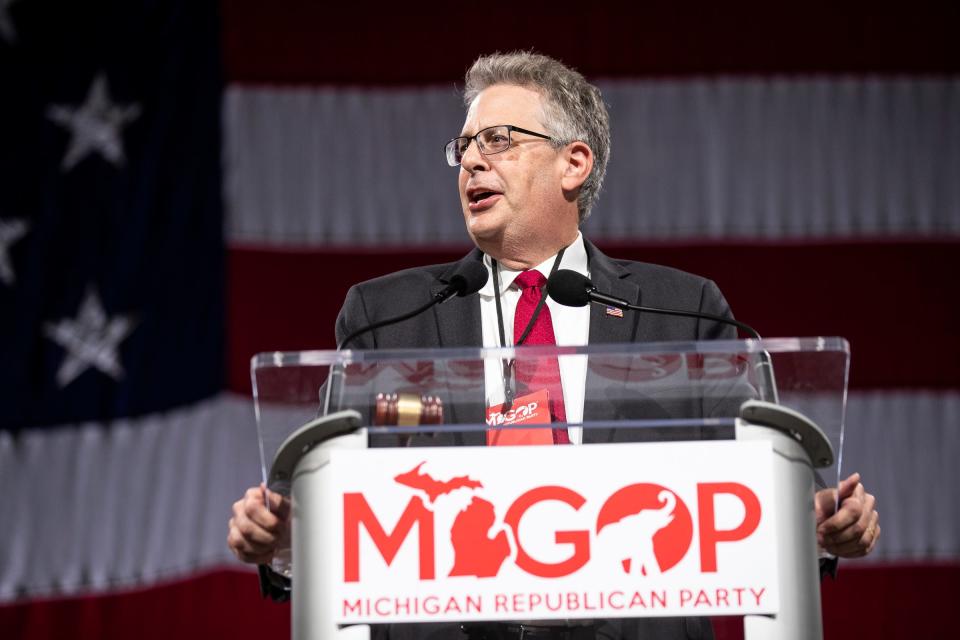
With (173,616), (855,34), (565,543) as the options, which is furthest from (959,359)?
(565,543)

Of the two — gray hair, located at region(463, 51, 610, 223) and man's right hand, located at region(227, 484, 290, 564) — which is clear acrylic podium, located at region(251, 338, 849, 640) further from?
gray hair, located at region(463, 51, 610, 223)

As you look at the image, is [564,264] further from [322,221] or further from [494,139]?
[322,221]

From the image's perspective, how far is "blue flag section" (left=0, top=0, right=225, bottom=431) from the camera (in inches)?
132

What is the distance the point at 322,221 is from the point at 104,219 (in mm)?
709

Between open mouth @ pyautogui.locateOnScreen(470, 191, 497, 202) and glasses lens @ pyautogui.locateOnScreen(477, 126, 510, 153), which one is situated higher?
glasses lens @ pyautogui.locateOnScreen(477, 126, 510, 153)

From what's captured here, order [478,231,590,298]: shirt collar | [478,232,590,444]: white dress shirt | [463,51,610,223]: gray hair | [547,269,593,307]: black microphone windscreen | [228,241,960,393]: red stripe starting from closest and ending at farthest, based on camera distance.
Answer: [478,232,590,444]: white dress shirt
[547,269,593,307]: black microphone windscreen
[478,231,590,298]: shirt collar
[463,51,610,223]: gray hair
[228,241,960,393]: red stripe

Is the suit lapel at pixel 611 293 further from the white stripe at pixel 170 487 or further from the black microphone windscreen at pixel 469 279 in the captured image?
the white stripe at pixel 170 487

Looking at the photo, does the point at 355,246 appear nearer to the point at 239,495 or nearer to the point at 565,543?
the point at 239,495

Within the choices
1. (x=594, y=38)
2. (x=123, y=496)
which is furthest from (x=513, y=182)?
(x=123, y=496)

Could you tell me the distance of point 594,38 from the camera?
3639mm

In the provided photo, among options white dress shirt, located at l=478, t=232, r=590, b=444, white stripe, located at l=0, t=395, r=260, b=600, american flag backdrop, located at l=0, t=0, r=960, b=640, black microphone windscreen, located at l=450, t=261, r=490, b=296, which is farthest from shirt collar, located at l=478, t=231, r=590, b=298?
white stripe, located at l=0, t=395, r=260, b=600

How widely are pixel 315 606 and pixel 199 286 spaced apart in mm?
2627

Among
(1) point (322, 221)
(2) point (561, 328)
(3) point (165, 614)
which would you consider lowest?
(3) point (165, 614)

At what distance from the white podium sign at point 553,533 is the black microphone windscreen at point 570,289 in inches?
14.9
